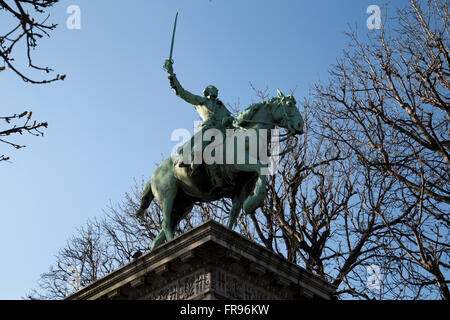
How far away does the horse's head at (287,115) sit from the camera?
11.4 meters

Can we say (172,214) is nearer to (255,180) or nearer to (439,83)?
(255,180)

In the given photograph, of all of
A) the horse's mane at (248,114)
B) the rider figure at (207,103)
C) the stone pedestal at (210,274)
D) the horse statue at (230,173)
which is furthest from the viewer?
the rider figure at (207,103)

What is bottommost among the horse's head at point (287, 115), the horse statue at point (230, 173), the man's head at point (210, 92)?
the horse statue at point (230, 173)

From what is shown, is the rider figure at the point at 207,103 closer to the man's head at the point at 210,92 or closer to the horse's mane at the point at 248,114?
the man's head at the point at 210,92

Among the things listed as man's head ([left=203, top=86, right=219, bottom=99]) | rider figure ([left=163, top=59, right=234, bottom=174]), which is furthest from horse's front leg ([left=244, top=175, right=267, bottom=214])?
man's head ([left=203, top=86, right=219, bottom=99])

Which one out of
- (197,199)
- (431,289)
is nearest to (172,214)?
(197,199)

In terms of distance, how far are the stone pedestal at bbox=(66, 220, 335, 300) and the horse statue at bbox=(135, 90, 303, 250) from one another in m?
1.55

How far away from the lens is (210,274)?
879 centimetres

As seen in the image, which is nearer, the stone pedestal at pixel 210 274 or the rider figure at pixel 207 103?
the stone pedestal at pixel 210 274

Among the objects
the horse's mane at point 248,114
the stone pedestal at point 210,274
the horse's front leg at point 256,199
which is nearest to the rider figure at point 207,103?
the horse's mane at point 248,114

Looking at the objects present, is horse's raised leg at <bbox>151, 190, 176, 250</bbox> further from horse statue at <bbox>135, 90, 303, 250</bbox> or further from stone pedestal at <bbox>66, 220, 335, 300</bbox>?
stone pedestal at <bbox>66, 220, 335, 300</bbox>

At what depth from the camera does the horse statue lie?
10906 millimetres

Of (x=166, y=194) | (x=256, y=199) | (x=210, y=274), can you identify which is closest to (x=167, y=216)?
(x=166, y=194)

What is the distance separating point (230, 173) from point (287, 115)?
4.42 ft
